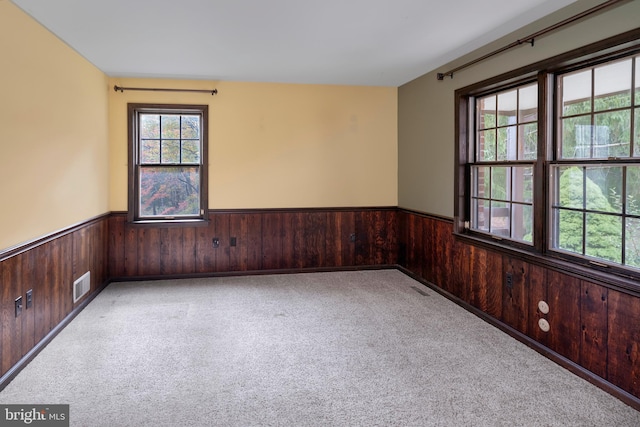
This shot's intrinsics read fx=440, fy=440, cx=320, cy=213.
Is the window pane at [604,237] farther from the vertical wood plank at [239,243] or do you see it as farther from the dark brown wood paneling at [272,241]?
the vertical wood plank at [239,243]

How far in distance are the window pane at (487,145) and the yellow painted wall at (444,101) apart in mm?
304

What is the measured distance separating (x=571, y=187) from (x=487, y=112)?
125cm

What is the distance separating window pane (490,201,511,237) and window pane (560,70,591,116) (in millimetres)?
972

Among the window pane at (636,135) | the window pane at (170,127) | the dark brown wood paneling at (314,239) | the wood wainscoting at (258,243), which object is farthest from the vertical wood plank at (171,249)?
the window pane at (636,135)

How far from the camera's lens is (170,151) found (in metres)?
5.34

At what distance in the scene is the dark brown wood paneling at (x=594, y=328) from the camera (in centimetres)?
266

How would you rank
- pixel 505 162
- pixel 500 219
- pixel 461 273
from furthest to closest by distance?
1. pixel 461 273
2. pixel 500 219
3. pixel 505 162

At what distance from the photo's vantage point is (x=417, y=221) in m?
5.29

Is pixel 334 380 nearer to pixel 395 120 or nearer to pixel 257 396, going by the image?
pixel 257 396

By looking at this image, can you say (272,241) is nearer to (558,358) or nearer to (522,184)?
(522,184)

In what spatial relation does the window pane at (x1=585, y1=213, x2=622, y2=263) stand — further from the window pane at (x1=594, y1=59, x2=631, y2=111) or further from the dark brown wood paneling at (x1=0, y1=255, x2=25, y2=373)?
the dark brown wood paneling at (x1=0, y1=255, x2=25, y2=373)

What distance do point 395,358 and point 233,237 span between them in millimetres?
3010

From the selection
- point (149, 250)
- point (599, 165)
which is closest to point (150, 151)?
point (149, 250)

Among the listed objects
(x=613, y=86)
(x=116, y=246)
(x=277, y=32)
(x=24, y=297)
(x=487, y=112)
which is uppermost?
(x=277, y=32)
